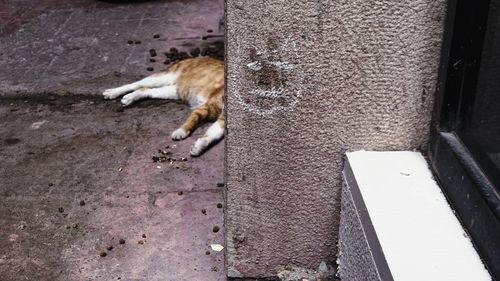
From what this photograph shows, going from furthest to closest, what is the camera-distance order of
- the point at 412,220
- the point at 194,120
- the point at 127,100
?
the point at 127,100, the point at 194,120, the point at 412,220

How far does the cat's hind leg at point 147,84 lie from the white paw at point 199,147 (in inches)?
42.9

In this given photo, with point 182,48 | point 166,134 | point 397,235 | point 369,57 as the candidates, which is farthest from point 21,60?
point 397,235

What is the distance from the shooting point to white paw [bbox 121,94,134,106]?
16.4ft

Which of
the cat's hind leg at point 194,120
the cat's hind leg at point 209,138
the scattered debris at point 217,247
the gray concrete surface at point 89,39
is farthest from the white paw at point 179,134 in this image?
the scattered debris at point 217,247

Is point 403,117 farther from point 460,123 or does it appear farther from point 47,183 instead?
point 47,183

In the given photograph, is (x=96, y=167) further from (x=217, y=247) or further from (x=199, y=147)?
(x=217, y=247)

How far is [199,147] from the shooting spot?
14.1 feet

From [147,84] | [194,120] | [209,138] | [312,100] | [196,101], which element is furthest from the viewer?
[147,84]

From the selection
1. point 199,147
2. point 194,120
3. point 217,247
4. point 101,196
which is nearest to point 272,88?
point 217,247

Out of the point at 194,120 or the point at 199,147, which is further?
the point at 194,120

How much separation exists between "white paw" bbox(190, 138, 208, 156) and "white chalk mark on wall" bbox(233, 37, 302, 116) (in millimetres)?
1718

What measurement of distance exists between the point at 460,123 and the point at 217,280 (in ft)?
4.32

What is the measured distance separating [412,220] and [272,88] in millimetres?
740

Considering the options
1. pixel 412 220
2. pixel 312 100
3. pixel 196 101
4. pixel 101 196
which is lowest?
pixel 196 101
